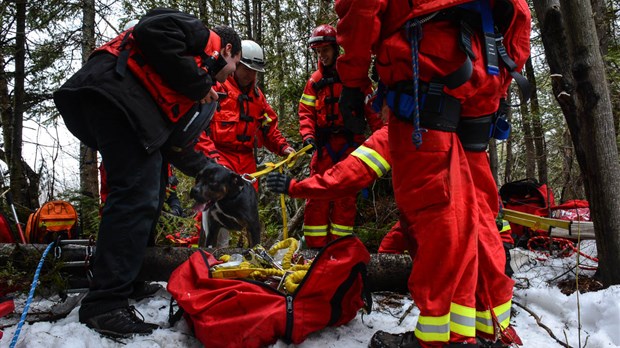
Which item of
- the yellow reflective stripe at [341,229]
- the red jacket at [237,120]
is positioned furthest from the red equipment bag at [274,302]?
the red jacket at [237,120]

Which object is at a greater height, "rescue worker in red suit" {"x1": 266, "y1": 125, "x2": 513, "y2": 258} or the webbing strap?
the webbing strap

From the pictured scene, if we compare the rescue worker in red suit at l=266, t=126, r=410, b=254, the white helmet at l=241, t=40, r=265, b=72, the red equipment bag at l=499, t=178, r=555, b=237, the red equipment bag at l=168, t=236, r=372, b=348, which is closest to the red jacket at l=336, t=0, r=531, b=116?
the rescue worker in red suit at l=266, t=126, r=410, b=254

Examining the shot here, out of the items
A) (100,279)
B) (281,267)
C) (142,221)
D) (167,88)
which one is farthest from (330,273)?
(167,88)

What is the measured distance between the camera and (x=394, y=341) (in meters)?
2.20

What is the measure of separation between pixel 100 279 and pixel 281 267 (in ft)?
3.61

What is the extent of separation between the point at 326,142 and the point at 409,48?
3156 mm

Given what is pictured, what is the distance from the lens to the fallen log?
120 inches

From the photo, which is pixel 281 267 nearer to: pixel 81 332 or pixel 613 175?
pixel 81 332

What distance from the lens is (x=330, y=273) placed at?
2.34 metres

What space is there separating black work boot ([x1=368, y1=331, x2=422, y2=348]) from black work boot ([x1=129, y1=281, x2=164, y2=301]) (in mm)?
1658

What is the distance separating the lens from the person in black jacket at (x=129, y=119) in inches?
94.6

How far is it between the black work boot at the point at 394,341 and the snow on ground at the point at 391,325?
5.0 inches

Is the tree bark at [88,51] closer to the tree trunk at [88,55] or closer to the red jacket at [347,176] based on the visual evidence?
the tree trunk at [88,55]

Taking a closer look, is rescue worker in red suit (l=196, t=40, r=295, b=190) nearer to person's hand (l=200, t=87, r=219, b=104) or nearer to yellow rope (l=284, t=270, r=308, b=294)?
person's hand (l=200, t=87, r=219, b=104)
